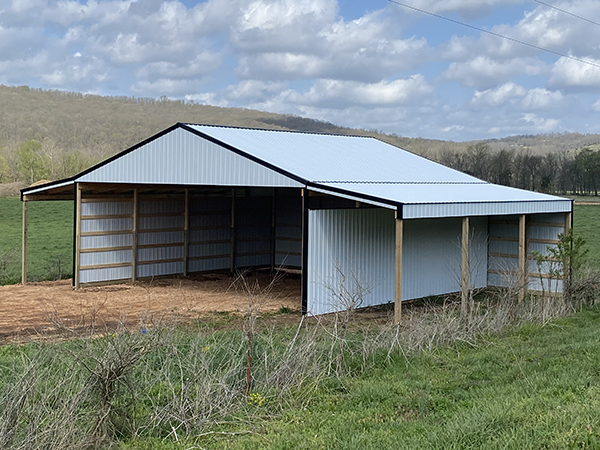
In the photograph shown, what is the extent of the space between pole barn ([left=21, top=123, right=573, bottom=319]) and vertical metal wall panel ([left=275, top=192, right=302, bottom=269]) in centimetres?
4

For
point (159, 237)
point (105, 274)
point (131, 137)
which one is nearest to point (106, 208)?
point (105, 274)

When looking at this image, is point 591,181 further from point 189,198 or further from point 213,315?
point 213,315

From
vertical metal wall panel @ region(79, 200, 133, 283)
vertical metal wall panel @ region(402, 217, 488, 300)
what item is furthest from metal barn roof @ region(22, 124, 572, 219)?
vertical metal wall panel @ region(79, 200, 133, 283)

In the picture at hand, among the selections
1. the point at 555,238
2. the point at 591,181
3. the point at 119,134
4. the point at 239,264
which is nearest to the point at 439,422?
the point at 555,238

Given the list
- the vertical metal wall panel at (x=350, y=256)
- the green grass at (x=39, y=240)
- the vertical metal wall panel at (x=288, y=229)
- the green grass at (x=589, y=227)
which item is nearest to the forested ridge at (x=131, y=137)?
the green grass at (x=589, y=227)

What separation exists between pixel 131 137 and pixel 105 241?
357ft

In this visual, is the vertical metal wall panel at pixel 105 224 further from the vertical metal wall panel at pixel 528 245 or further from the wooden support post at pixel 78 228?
the vertical metal wall panel at pixel 528 245

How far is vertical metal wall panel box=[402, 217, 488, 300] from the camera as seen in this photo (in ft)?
57.3

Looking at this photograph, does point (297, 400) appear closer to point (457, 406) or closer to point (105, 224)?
point (457, 406)

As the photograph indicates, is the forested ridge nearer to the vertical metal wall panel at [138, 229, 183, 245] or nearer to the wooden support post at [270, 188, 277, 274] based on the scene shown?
the wooden support post at [270, 188, 277, 274]

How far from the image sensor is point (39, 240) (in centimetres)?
3158

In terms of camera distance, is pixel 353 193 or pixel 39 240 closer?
pixel 353 193

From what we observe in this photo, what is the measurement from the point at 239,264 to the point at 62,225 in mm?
17197

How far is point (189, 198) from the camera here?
74.0 ft
